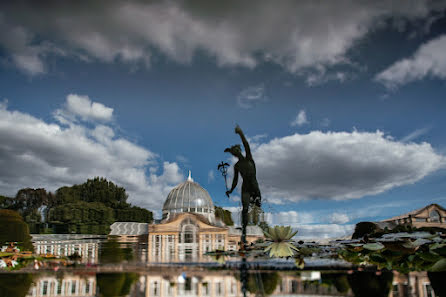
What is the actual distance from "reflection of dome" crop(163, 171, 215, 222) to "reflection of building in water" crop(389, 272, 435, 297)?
4023 centimetres

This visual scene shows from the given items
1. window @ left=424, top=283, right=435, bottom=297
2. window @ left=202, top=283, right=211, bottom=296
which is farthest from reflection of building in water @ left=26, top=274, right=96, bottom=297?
window @ left=424, top=283, right=435, bottom=297

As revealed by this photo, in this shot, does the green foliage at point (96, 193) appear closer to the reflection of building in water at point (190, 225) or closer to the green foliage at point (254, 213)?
the reflection of building in water at point (190, 225)

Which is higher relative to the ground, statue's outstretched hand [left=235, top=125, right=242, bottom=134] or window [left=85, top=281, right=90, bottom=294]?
statue's outstretched hand [left=235, top=125, right=242, bottom=134]

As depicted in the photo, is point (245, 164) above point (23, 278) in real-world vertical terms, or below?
above

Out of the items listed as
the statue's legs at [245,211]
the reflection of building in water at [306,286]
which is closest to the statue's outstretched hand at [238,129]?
the statue's legs at [245,211]

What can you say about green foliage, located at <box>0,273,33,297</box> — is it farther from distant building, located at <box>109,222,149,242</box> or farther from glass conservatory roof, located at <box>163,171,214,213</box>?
glass conservatory roof, located at <box>163,171,214,213</box>

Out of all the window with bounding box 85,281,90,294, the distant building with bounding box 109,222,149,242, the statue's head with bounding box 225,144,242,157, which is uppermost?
the statue's head with bounding box 225,144,242,157

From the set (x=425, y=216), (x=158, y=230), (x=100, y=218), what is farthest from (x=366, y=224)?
(x=100, y=218)

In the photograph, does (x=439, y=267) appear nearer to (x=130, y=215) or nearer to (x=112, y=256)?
(x=112, y=256)

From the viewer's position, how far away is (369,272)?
321 centimetres

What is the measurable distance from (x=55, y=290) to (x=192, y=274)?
5.47 ft

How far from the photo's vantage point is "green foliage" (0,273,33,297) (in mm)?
3678

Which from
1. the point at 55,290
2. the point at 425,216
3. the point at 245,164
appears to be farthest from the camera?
the point at 425,216

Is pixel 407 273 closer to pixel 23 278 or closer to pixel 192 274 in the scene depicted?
pixel 192 274
